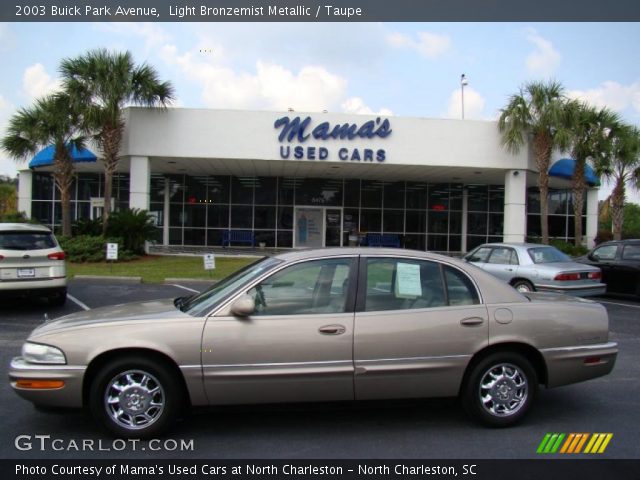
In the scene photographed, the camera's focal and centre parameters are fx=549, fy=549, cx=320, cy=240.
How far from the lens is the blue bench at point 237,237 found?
2733 cm

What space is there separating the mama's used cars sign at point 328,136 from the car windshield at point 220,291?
16333 millimetres

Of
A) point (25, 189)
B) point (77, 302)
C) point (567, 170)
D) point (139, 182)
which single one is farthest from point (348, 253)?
point (25, 189)

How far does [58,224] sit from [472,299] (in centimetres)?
2728

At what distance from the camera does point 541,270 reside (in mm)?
11273

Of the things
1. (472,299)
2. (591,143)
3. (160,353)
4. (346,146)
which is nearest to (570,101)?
(591,143)

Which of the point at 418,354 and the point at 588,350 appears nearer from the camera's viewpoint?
the point at 418,354

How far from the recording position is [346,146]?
2125 centimetres

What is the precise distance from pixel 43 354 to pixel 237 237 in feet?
76.4

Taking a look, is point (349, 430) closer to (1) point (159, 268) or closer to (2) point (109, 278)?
(2) point (109, 278)

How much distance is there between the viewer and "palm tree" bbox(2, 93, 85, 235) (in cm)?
1995

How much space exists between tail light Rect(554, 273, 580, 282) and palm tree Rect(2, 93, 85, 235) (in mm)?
17318

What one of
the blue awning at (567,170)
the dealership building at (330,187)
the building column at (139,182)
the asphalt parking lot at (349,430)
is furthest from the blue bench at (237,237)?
the asphalt parking lot at (349,430)
